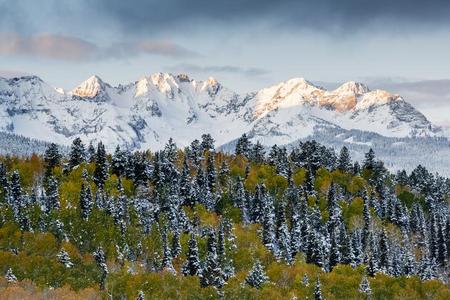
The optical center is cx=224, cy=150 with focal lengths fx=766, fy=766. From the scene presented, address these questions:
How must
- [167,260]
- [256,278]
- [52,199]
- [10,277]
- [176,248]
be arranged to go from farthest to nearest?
[52,199]
[176,248]
[167,260]
[256,278]
[10,277]

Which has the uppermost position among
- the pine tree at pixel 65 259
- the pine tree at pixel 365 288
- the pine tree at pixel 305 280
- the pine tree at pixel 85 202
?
the pine tree at pixel 85 202

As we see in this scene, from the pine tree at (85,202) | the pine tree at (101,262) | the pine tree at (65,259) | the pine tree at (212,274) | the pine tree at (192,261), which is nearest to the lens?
the pine tree at (212,274)

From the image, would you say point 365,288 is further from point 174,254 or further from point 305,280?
point 174,254

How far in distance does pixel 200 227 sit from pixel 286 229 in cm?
2267

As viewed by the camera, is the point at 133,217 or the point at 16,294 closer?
the point at 16,294

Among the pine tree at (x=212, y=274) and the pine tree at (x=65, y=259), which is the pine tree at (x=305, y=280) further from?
the pine tree at (x=65, y=259)

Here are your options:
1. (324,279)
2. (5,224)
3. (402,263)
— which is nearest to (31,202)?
(5,224)

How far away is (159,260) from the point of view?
166 m

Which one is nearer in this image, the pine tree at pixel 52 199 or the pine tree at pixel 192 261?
the pine tree at pixel 192 261

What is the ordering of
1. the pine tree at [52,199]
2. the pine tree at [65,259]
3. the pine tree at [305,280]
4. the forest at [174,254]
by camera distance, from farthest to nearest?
the pine tree at [52,199]
the pine tree at [65,259]
the pine tree at [305,280]
the forest at [174,254]

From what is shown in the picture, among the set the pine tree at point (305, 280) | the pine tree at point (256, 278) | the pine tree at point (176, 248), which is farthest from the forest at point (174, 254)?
the pine tree at point (305, 280)

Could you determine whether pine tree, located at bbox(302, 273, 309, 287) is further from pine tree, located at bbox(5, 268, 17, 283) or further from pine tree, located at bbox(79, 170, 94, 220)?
pine tree, located at bbox(79, 170, 94, 220)

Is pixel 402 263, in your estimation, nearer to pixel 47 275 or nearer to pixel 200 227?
pixel 200 227

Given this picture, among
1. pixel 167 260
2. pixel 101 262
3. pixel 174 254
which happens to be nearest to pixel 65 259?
pixel 101 262
